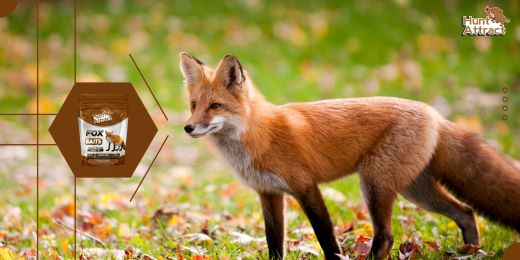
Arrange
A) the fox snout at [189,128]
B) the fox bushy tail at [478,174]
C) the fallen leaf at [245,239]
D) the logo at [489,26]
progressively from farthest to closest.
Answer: the logo at [489,26]
the fallen leaf at [245,239]
the fox bushy tail at [478,174]
the fox snout at [189,128]

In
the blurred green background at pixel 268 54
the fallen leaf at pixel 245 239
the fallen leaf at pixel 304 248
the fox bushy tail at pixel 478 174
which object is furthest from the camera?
the blurred green background at pixel 268 54

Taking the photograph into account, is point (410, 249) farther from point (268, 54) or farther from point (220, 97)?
point (268, 54)

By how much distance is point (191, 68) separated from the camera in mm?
4520

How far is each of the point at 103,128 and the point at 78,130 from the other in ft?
0.97

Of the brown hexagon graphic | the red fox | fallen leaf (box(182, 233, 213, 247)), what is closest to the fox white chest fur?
the red fox

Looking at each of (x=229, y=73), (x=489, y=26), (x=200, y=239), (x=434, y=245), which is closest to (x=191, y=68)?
(x=229, y=73)

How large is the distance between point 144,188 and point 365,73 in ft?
18.1

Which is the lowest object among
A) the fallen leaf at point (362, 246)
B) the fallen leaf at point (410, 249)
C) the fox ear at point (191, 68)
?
the fallen leaf at point (362, 246)

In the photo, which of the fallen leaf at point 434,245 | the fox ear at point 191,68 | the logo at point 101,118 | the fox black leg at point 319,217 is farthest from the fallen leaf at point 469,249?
the logo at point 101,118

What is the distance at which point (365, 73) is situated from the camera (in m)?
12.0

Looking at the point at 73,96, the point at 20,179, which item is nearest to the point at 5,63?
the point at 20,179

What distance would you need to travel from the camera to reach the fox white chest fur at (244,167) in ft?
14.3

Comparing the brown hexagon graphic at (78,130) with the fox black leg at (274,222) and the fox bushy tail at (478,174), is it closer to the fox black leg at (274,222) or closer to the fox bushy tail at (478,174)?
the fox black leg at (274,222)

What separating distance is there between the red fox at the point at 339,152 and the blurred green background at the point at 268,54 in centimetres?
391
